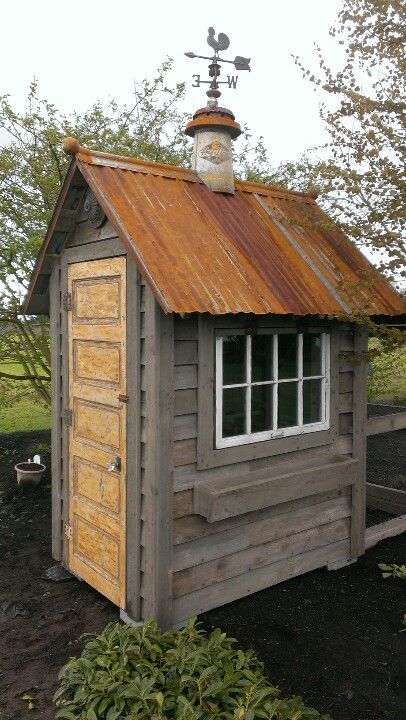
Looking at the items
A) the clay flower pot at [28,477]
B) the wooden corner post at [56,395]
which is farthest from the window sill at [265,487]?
the clay flower pot at [28,477]

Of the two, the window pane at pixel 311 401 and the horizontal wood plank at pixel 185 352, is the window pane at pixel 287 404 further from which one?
the horizontal wood plank at pixel 185 352

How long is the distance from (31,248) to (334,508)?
4.59 m

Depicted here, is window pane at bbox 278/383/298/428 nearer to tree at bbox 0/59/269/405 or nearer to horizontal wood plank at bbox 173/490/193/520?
horizontal wood plank at bbox 173/490/193/520

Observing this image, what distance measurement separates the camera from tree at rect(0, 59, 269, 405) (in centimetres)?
743

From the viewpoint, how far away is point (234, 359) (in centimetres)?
435

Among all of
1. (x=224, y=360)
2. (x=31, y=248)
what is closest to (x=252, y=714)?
(x=224, y=360)

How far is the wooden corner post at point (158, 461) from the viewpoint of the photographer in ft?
12.8

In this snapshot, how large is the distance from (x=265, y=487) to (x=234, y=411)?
65 centimetres

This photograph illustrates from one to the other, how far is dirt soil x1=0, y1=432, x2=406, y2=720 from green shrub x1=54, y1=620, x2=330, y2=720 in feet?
1.12

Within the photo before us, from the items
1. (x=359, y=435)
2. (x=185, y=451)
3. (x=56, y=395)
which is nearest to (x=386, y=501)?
(x=359, y=435)

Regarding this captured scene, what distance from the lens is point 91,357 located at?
476cm

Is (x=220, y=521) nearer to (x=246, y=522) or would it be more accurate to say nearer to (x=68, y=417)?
(x=246, y=522)

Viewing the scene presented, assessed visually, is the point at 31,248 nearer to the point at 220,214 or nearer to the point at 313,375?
the point at 220,214

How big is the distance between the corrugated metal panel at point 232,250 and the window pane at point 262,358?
0.40m
